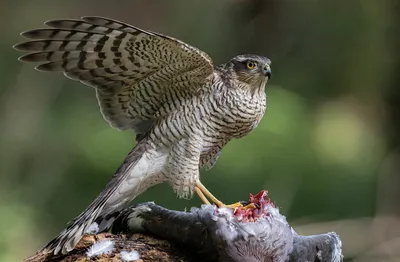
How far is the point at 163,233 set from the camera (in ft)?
5.20

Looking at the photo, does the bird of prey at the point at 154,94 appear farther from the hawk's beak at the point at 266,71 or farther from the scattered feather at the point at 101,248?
the scattered feather at the point at 101,248

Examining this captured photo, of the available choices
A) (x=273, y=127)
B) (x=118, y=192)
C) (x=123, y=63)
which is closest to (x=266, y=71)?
(x=123, y=63)

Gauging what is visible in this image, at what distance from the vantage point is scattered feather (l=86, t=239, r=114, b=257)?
4.83ft

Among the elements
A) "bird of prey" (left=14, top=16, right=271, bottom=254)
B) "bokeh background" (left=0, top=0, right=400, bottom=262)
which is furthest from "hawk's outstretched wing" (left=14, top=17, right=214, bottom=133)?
"bokeh background" (left=0, top=0, right=400, bottom=262)

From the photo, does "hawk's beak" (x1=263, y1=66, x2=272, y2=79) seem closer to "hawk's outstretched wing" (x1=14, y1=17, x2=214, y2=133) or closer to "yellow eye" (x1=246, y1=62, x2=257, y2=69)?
"yellow eye" (x1=246, y1=62, x2=257, y2=69)

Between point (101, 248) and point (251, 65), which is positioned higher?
point (251, 65)

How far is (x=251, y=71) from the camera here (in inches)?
81.2

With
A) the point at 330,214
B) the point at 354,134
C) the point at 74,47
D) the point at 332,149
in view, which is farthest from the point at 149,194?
the point at 74,47

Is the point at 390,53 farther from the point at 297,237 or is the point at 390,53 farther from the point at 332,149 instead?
the point at 297,237

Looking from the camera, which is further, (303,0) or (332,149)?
(303,0)

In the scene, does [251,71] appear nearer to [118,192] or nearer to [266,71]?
[266,71]

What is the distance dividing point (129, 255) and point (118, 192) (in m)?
0.40

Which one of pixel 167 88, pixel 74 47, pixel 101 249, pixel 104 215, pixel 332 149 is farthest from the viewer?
pixel 332 149

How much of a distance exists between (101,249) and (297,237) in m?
0.52
